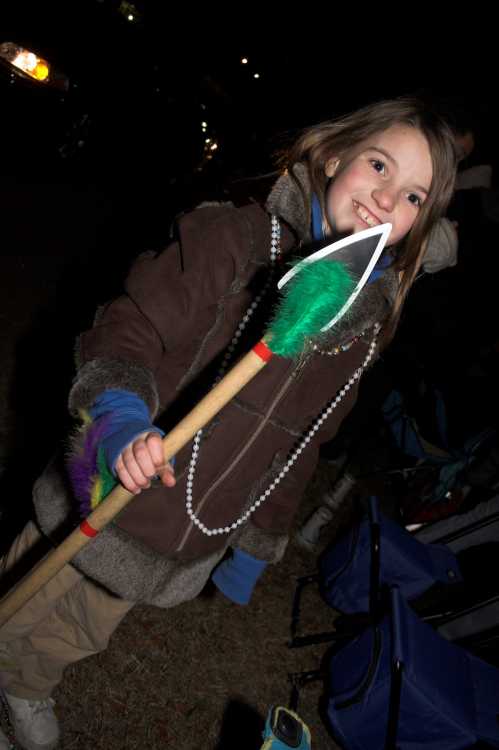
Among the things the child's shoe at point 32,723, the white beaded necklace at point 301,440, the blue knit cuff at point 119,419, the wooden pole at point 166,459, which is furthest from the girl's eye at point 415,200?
the child's shoe at point 32,723

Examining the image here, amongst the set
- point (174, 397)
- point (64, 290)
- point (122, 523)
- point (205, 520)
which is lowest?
point (205, 520)

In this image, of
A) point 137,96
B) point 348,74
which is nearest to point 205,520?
point 137,96

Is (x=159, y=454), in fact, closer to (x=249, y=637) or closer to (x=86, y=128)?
(x=249, y=637)

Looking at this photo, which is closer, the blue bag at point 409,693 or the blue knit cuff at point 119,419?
the blue knit cuff at point 119,419

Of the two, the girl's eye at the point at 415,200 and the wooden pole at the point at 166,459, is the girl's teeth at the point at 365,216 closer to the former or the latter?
the girl's eye at the point at 415,200

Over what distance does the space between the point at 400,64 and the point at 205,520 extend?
54.6 feet

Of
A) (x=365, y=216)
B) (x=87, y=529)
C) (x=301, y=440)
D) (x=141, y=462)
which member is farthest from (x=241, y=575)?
(x=365, y=216)

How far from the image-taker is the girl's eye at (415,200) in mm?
1855

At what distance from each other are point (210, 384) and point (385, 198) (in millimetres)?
861

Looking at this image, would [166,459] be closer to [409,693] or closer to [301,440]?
[301,440]

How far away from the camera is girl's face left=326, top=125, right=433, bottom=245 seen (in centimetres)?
172

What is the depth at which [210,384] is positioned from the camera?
1.79 metres

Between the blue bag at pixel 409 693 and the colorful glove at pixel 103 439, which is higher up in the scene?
the colorful glove at pixel 103 439

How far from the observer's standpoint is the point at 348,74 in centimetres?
1673
